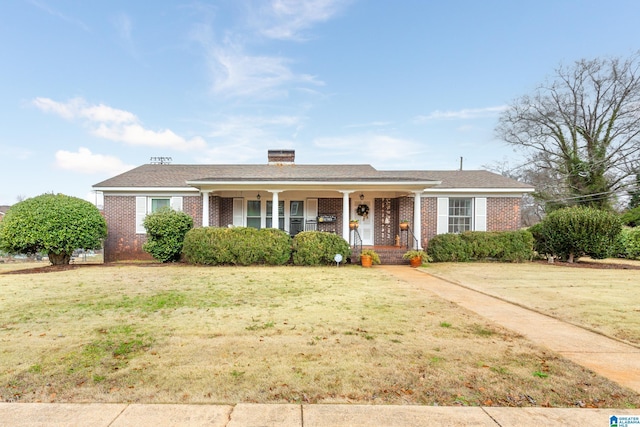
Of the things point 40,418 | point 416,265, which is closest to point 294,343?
point 40,418

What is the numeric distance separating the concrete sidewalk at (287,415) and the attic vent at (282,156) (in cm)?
1652

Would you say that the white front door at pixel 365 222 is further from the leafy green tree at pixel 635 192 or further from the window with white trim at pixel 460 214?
the leafy green tree at pixel 635 192

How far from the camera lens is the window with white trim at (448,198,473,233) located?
15.0 m

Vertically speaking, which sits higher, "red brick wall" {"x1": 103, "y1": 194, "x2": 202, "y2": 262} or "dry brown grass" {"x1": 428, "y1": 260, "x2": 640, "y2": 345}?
"red brick wall" {"x1": 103, "y1": 194, "x2": 202, "y2": 262}

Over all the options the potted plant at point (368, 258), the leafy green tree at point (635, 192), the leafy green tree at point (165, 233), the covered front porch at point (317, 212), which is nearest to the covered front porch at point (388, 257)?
the potted plant at point (368, 258)

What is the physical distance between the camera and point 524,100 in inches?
1034

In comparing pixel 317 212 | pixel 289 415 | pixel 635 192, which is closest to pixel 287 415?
pixel 289 415

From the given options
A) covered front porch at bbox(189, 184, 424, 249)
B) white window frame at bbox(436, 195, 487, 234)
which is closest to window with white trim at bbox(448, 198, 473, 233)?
white window frame at bbox(436, 195, 487, 234)

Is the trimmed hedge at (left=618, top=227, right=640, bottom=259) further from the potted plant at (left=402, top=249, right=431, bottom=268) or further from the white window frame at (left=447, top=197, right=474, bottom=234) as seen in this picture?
the potted plant at (left=402, top=249, right=431, bottom=268)

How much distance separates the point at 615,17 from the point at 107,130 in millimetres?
28125

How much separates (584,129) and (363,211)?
21.5 m

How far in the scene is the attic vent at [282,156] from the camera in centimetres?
1836

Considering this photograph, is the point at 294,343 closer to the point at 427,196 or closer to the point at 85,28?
the point at 427,196

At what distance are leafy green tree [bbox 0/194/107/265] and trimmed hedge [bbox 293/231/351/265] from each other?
25.5 feet
